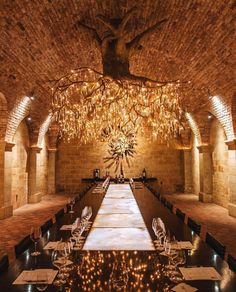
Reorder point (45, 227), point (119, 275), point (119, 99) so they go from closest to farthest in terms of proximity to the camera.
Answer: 1. point (119, 275)
2. point (45, 227)
3. point (119, 99)

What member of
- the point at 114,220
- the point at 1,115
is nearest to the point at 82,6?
the point at 114,220

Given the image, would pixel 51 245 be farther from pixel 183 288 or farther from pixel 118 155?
pixel 118 155

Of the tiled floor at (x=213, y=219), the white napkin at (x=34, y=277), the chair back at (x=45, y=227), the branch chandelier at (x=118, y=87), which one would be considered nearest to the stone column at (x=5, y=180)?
the branch chandelier at (x=118, y=87)

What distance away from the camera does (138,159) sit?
15141 mm

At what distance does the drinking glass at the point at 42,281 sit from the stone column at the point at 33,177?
1018 cm

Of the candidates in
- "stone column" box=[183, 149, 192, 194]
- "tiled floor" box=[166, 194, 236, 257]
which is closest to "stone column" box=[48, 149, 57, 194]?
"tiled floor" box=[166, 194, 236, 257]

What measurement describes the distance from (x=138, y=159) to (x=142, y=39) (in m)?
9.35

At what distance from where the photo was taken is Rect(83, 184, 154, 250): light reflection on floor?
3.26 m

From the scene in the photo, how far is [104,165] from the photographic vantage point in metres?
15.2

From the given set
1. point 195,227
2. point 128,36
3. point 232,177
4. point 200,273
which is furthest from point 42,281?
point 232,177

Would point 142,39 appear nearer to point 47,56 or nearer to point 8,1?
point 47,56

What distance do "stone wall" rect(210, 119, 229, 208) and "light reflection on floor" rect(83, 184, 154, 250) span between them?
608 cm

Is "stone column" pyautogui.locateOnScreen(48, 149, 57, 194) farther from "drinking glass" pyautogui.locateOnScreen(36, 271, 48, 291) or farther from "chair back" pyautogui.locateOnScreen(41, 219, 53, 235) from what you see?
"drinking glass" pyautogui.locateOnScreen(36, 271, 48, 291)

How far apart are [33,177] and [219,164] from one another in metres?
7.60
